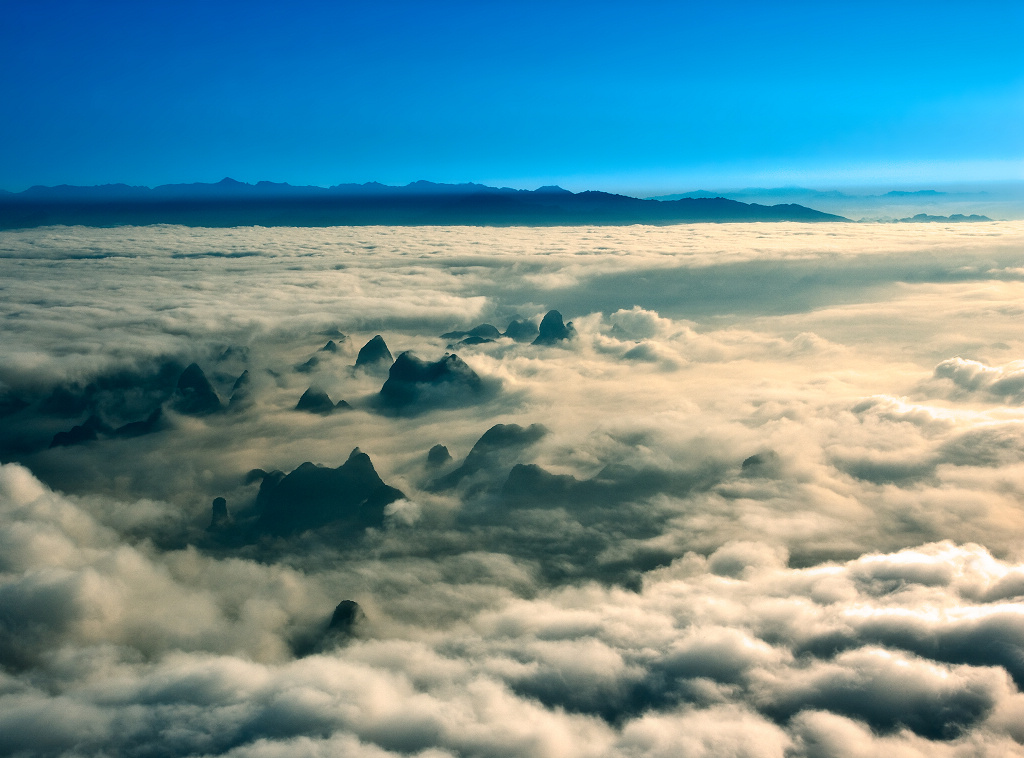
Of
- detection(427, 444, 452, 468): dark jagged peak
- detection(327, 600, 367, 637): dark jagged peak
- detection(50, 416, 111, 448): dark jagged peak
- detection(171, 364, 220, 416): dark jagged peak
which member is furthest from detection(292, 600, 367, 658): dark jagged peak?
detection(171, 364, 220, 416): dark jagged peak

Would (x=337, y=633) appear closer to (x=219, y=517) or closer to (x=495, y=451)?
(x=219, y=517)

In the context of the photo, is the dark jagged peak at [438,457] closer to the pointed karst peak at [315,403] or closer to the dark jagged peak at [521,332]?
the pointed karst peak at [315,403]

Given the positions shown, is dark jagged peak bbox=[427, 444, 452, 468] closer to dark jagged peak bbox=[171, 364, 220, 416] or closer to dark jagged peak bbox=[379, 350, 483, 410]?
dark jagged peak bbox=[379, 350, 483, 410]

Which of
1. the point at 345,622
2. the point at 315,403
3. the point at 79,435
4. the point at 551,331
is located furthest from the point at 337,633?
the point at 551,331

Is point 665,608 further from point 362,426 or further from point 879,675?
point 362,426

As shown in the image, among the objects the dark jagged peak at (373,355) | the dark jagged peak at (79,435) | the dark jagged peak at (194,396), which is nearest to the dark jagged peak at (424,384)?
the dark jagged peak at (373,355)

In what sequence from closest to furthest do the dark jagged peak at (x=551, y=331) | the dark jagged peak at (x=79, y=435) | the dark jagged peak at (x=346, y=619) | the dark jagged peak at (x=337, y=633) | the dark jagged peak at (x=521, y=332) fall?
the dark jagged peak at (x=337, y=633), the dark jagged peak at (x=346, y=619), the dark jagged peak at (x=79, y=435), the dark jagged peak at (x=551, y=331), the dark jagged peak at (x=521, y=332)

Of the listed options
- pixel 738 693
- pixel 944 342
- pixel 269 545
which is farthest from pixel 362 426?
pixel 944 342
